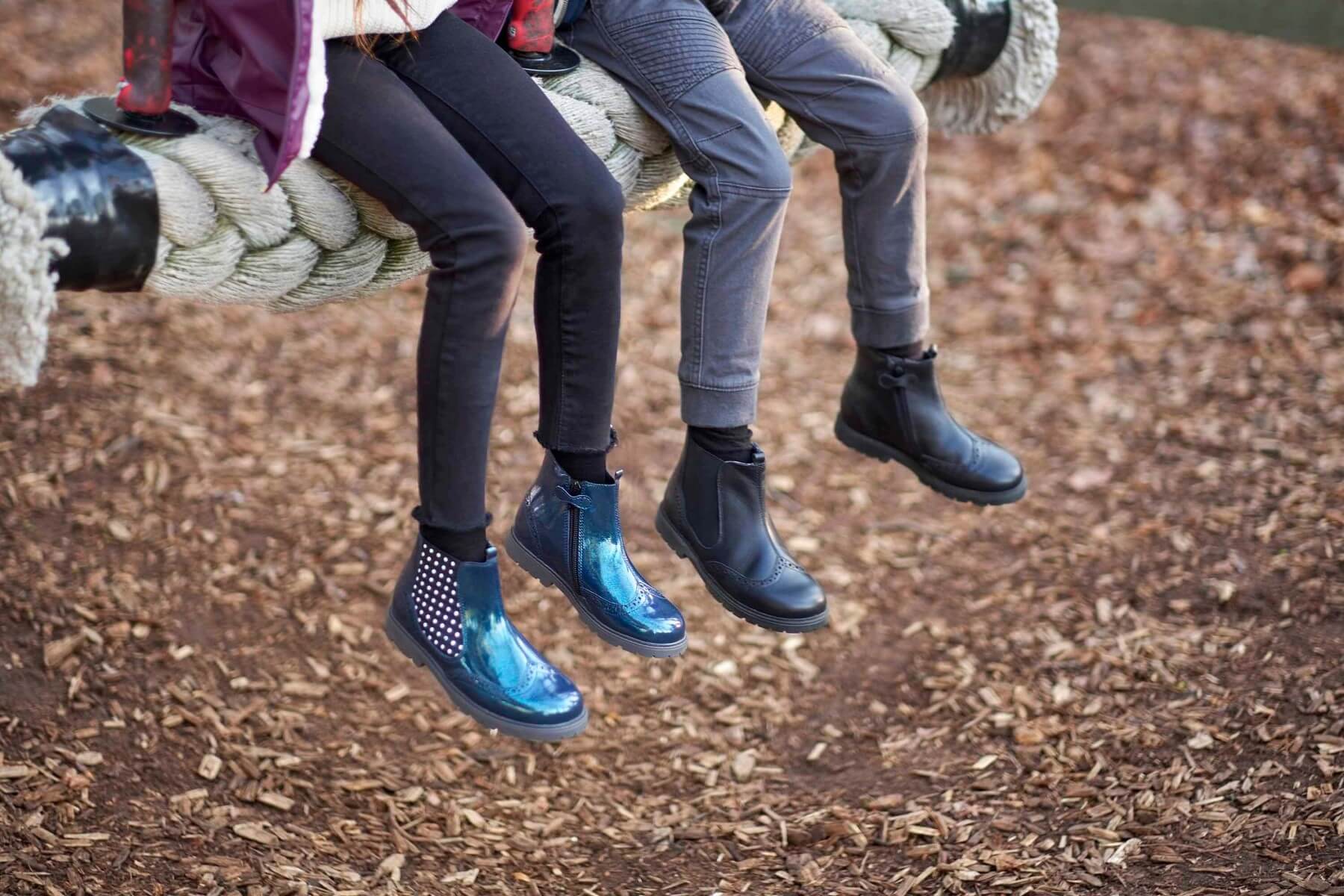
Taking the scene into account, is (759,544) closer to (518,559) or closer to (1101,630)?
(518,559)

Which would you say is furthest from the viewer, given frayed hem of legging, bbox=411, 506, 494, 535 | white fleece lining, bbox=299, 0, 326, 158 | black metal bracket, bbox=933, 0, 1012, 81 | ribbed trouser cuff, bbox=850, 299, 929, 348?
black metal bracket, bbox=933, 0, 1012, 81

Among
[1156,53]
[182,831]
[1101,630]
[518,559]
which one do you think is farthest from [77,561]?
[1156,53]

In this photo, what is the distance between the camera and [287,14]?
161 centimetres

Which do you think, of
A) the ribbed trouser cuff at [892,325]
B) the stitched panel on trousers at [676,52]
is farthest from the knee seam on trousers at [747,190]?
the ribbed trouser cuff at [892,325]

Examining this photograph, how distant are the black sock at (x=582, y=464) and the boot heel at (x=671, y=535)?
0.21 metres

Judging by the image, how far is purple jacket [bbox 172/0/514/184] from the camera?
1556 mm

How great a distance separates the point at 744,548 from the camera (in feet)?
6.68

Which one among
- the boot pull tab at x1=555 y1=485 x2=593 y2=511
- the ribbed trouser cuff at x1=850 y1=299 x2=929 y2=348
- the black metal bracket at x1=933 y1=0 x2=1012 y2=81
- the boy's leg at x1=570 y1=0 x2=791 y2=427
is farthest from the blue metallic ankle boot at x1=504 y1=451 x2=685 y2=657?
the black metal bracket at x1=933 y1=0 x2=1012 y2=81

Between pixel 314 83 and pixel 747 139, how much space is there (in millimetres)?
605

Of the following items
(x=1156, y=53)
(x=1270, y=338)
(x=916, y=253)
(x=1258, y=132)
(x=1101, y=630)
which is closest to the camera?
(x=916, y=253)

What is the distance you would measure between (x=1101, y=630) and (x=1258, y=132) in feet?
8.55

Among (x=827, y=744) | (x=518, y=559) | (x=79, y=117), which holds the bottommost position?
(x=827, y=744)

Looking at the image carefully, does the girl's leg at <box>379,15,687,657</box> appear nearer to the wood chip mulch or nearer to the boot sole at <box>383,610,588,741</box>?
the boot sole at <box>383,610,588,741</box>

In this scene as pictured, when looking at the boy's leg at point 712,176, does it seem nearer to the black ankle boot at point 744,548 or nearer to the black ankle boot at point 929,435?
the black ankle boot at point 744,548
